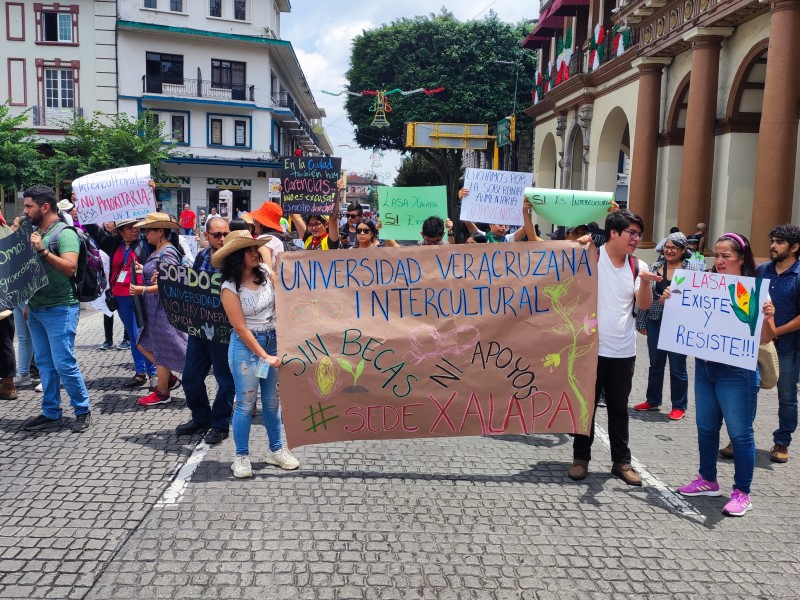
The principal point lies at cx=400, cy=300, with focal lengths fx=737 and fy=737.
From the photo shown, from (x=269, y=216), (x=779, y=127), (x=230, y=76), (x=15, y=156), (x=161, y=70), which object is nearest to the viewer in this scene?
(x=269, y=216)

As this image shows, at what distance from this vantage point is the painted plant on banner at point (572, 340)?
17.0ft

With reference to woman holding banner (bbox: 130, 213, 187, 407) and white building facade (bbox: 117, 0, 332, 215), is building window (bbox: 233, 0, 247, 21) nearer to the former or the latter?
white building facade (bbox: 117, 0, 332, 215)

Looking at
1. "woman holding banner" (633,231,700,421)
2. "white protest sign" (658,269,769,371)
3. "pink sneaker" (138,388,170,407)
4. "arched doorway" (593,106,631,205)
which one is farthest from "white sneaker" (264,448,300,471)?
"arched doorway" (593,106,631,205)

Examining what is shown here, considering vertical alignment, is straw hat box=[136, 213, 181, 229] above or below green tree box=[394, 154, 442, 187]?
below

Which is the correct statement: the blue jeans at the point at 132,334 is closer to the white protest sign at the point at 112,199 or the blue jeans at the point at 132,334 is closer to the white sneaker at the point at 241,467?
the white protest sign at the point at 112,199

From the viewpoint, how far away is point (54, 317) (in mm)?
6129

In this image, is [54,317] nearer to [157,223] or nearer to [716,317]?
[157,223]

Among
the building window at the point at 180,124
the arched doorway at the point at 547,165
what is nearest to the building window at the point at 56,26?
the building window at the point at 180,124

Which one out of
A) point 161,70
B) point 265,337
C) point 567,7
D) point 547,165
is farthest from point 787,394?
point 161,70

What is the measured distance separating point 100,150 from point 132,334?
27.6 m

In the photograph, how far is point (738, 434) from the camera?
4.73 meters

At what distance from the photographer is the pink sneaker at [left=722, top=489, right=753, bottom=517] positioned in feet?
15.4

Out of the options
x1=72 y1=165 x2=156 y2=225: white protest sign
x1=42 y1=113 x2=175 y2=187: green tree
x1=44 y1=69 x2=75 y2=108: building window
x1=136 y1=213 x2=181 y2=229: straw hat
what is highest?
x1=44 y1=69 x2=75 y2=108: building window

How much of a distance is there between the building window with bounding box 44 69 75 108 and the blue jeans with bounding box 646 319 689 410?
1550 inches
